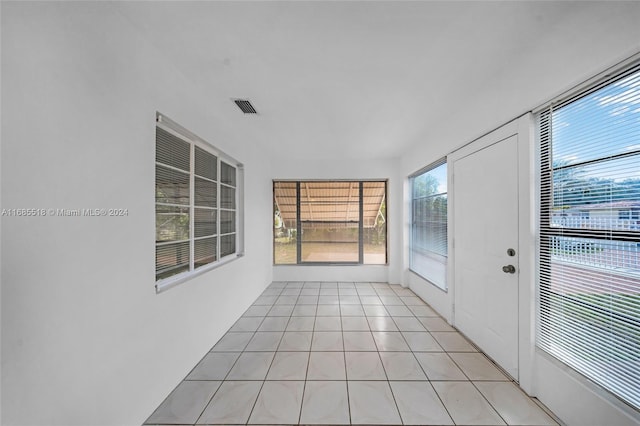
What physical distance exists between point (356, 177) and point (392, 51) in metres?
3.22

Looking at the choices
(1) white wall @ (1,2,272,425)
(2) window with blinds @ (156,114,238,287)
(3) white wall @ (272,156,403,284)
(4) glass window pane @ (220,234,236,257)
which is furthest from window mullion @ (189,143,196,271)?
(3) white wall @ (272,156,403,284)

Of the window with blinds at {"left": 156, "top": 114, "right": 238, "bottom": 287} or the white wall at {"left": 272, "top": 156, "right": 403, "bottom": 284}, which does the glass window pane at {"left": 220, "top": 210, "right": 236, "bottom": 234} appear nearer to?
the window with blinds at {"left": 156, "top": 114, "right": 238, "bottom": 287}

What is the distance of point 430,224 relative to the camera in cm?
370

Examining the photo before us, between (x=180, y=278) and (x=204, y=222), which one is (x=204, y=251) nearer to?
(x=204, y=222)

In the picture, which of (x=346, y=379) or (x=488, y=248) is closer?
(x=346, y=379)

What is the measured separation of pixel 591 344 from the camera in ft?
4.74

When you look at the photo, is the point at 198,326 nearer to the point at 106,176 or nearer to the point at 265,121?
the point at 106,176

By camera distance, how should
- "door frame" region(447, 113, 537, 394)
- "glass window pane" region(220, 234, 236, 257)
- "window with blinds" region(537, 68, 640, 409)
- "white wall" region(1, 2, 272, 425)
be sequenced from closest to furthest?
"white wall" region(1, 2, 272, 425) < "window with blinds" region(537, 68, 640, 409) < "door frame" region(447, 113, 537, 394) < "glass window pane" region(220, 234, 236, 257)

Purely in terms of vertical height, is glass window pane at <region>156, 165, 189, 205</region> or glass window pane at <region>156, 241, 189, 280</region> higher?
glass window pane at <region>156, 165, 189, 205</region>

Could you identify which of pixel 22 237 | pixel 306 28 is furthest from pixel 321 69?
pixel 22 237

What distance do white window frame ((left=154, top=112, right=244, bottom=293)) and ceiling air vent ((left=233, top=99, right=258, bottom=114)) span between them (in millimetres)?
542

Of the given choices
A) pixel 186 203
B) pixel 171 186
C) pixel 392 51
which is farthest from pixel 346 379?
pixel 392 51

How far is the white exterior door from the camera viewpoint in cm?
201

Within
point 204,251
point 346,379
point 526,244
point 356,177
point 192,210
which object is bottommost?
point 346,379
